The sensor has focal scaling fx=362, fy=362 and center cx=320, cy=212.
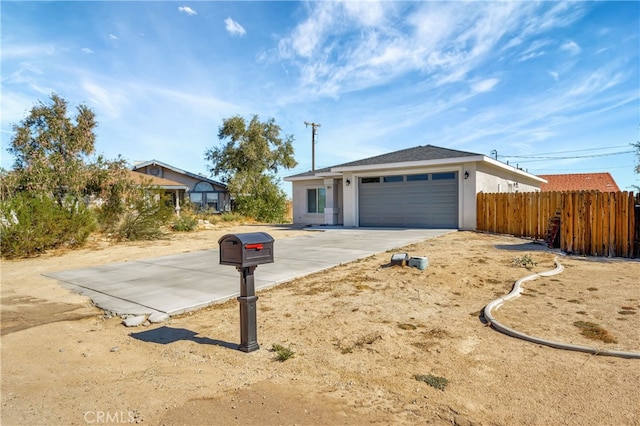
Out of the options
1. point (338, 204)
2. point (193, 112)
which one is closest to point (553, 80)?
point (338, 204)

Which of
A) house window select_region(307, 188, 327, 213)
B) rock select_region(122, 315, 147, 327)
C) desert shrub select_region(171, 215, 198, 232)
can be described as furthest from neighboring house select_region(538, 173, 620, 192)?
rock select_region(122, 315, 147, 327)

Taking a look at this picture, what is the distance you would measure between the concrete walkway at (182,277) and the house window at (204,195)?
2232 cm

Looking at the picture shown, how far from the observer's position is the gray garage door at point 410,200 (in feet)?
52.6

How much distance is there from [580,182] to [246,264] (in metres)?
40.3

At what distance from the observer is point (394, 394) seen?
278 cm

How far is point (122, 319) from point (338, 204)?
16607 millimetres

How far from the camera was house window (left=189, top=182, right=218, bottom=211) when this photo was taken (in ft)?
104

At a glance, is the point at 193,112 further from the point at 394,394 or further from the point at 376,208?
the point at 394,394

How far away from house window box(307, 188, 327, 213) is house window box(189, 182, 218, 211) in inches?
487

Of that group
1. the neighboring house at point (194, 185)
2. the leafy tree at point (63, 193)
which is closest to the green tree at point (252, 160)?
the neighboring house at point (194, 185)

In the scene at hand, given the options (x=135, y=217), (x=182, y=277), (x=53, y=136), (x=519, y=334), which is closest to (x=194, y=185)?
(x=53, y=136)

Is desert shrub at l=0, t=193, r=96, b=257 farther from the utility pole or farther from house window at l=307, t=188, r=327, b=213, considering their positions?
the utility pole

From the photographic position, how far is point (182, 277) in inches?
283

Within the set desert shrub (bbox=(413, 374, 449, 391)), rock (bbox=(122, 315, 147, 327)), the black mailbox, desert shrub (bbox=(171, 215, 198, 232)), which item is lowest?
rock (bbox=(122, 315, 147, 327))
